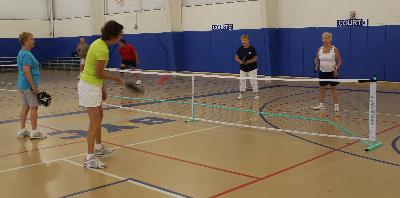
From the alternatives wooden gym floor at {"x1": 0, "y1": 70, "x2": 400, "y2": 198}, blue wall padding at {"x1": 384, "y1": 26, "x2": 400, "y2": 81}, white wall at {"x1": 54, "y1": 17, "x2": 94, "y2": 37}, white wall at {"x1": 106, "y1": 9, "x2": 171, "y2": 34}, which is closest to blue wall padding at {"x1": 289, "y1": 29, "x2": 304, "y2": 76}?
blue wall padding at {"x1": 384, "y1": 26, "x2": 400, "y2": 81}

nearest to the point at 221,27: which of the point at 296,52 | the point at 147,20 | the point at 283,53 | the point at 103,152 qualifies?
the point at 283,53

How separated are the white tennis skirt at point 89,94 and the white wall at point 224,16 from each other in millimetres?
14968

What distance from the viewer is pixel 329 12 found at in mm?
18062

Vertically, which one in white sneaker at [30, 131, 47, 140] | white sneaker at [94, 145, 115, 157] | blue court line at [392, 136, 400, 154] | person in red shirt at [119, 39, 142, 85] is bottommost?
blue court line at [392, 136, 400, 154]

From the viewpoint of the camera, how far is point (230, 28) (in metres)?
21.9

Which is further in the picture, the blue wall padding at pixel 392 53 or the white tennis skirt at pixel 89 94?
the blue wall padding at pixel 392 53

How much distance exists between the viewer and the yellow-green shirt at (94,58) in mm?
5742

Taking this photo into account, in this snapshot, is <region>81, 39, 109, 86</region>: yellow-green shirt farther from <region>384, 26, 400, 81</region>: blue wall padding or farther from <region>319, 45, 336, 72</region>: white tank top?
<region>384, 26, 400, 81</region>: blue wall padding

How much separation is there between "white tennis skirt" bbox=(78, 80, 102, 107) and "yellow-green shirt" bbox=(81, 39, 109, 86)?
0.05 metres

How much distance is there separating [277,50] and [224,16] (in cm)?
358

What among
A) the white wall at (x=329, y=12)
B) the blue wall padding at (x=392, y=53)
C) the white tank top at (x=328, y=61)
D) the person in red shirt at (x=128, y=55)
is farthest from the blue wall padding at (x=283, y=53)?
the white tank top at (x=328, y=61)

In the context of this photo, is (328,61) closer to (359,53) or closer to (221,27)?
(359,53)

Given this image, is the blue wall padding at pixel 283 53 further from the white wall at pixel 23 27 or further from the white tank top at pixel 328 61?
the white wall at pixel 23 27

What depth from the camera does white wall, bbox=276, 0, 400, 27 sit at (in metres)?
16.4
